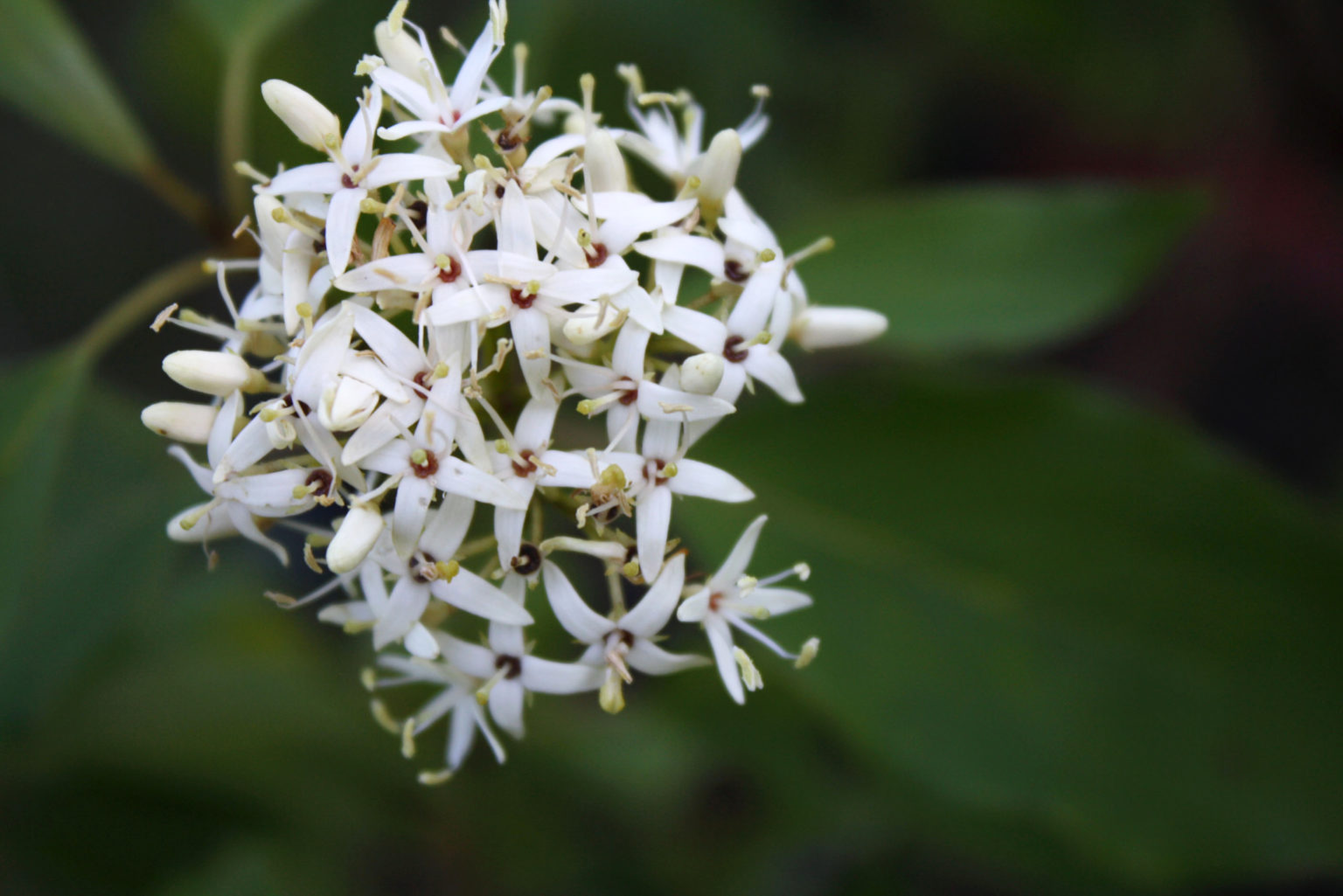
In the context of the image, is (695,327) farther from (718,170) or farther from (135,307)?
(135,307)

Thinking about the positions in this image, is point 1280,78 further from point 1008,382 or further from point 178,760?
point 178,760

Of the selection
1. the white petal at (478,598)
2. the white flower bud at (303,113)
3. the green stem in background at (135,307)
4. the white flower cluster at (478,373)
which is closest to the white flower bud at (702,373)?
the white flower cluster at (478,373)

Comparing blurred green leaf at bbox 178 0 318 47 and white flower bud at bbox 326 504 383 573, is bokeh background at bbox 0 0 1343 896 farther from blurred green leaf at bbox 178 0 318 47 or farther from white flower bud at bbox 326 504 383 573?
white flower bud at bbox 326 504 383 573

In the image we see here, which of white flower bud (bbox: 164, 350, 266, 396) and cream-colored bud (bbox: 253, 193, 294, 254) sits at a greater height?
cream-colored bud (bbox: 253, 193, 294, 254)

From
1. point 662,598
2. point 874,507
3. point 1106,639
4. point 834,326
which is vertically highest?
point 834,326

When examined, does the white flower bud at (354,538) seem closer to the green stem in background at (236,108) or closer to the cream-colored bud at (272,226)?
the cream-colored bud at (272,226)

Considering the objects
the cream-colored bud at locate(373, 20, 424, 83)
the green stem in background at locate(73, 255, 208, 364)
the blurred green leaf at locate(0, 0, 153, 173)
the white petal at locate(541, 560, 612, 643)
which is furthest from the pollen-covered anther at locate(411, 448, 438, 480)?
the blurred green leaf at locate(0, 0, 153, 173)

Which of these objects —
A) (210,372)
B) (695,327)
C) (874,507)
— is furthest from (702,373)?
(874,507)
